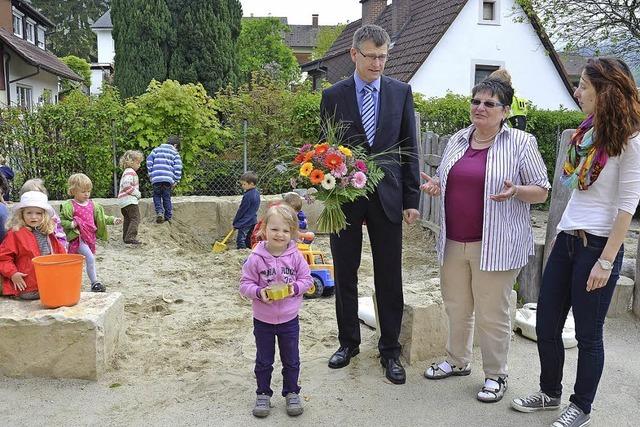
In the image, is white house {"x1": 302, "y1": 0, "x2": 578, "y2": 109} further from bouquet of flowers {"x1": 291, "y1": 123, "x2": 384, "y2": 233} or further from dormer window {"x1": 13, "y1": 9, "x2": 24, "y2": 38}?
bouquet of flowers {"x1": 291, "y1": 123, "x2": 384, "y2": 233}

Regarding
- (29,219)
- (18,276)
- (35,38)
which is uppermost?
(35,38)

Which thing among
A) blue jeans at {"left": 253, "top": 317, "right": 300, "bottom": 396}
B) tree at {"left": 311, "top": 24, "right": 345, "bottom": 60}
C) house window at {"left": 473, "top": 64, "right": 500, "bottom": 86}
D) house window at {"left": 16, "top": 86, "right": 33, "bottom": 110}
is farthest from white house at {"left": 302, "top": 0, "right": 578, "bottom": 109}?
tree at {"left": 311, "top": 24, "right": 345, "bottom": 60}

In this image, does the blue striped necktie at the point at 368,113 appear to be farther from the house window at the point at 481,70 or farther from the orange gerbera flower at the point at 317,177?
the house window at the point at 481,70

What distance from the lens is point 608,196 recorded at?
9.89 feet

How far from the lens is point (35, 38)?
85.7ft

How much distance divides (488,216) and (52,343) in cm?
276

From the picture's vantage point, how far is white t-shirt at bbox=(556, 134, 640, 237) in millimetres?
2893

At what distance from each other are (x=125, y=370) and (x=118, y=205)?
5.46 meters

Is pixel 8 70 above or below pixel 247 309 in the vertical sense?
above

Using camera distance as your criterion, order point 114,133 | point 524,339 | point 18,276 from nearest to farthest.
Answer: point 18,276
point 524,339
point 114,133

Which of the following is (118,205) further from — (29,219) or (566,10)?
(566,10)

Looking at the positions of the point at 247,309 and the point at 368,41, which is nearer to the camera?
the point at 368,41

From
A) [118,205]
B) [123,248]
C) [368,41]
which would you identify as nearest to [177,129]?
[118,205]

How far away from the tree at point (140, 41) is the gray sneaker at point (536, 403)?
17.0 meters
